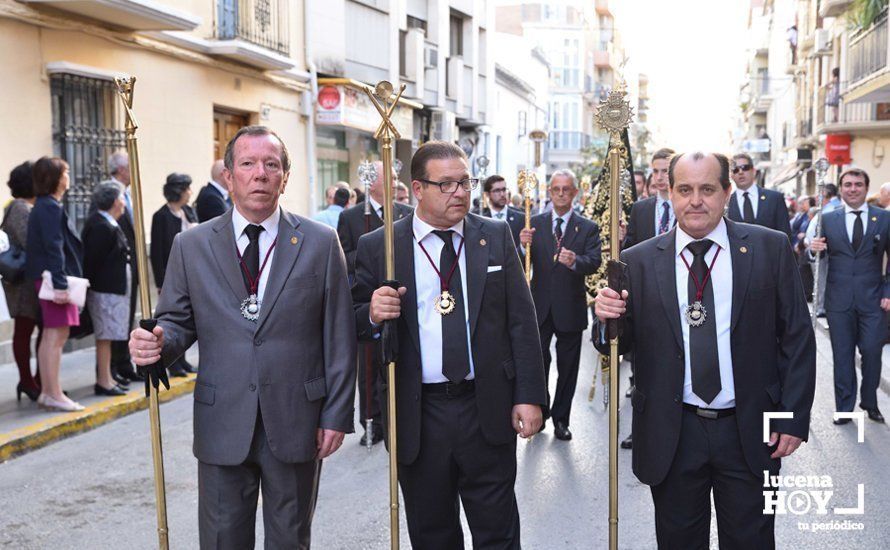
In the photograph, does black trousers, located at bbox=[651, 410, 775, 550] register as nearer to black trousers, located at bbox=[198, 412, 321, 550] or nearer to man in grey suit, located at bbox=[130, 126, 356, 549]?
man in grey suit, located at bbox=[130, 126, 356, 549]

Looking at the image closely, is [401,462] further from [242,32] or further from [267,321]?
[242,32]

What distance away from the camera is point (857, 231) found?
8695 mm

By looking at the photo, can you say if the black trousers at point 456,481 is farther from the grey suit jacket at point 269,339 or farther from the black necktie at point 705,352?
the black necktie at point 705,352

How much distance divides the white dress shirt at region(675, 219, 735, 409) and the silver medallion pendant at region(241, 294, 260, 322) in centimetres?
166

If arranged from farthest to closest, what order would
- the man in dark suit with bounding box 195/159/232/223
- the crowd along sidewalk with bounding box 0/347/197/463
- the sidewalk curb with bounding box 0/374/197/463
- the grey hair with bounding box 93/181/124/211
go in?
the man in dark suit with bounding box 195/159/232/223
the grey hair with bounding box 93/181/124/211
the crowd along sidewalk with bounding box 0/347/197/463
the sidewalk curb with bounding box 0/374/197/463

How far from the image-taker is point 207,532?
392 cm

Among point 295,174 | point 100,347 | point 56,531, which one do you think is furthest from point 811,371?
point 295,174

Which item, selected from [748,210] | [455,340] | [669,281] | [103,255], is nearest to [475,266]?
[455,340]

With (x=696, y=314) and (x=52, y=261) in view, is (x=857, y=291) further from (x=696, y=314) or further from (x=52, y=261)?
(x=52, y=261)

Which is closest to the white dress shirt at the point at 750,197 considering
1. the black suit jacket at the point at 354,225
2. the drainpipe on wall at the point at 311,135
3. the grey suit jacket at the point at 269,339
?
the black suit jacket at the point at 354,225

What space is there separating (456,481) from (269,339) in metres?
1.07

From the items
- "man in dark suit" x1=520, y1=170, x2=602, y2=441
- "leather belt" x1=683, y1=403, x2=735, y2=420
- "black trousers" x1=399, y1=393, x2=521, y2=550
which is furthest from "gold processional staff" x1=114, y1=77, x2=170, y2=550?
"man in dark suit" x1=520, y1=170, x2=602, y2=441

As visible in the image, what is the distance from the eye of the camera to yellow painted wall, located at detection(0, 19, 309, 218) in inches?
446

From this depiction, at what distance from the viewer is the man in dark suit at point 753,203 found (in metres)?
8.33
